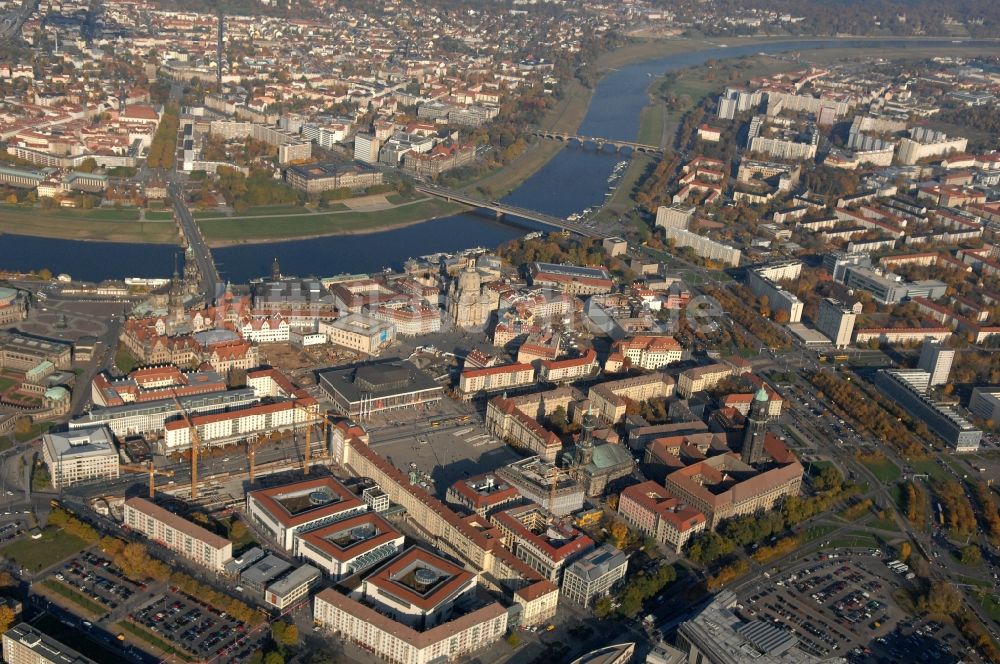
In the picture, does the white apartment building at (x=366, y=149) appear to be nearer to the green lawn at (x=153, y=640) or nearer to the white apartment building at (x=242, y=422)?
the white apartment building at (x=242, y=422)

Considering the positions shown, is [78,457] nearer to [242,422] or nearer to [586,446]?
[242,422]

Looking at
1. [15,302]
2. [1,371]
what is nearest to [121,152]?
[15,302]

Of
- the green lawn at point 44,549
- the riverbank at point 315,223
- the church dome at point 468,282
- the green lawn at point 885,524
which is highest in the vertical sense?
the church dome at point 468,282

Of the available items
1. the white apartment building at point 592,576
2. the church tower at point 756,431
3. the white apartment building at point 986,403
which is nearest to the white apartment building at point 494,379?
the church tower at point 756,431

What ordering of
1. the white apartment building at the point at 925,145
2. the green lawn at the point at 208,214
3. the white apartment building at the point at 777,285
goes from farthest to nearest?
the white apartment building at the point at 925,145 → the green lawn at the point at 208,214 → the white apartment building at the point at 777,285

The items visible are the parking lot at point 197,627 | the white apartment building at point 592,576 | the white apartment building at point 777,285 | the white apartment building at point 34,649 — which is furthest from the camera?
the white apartment building at point 777,285

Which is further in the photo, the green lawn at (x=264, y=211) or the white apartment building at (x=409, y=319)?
the green lawn at (x=264, y=211)

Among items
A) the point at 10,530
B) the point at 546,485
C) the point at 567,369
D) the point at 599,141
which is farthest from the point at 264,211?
the point at 599,141
